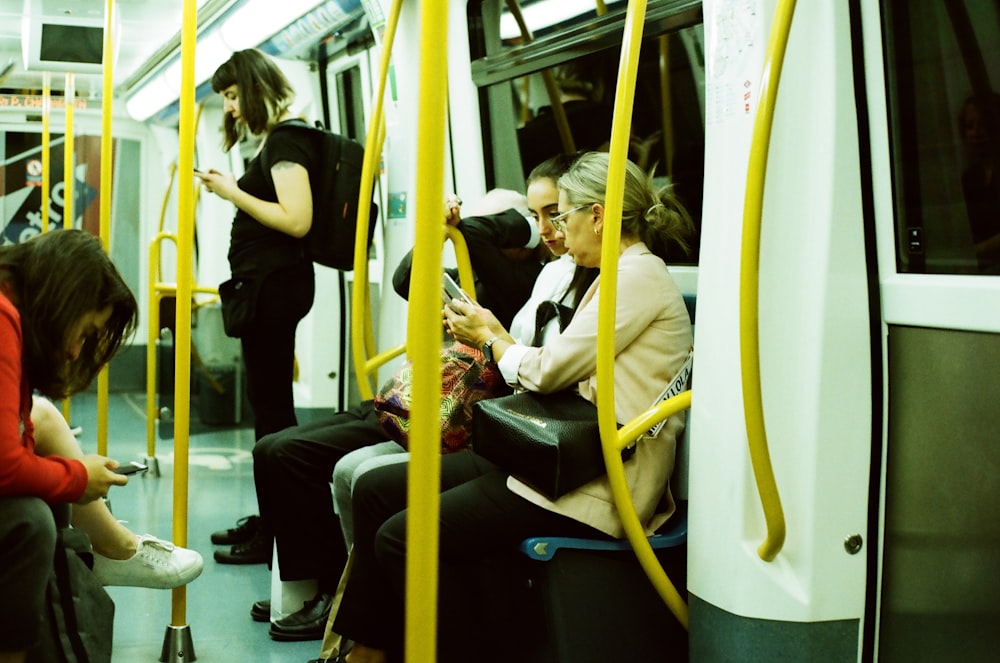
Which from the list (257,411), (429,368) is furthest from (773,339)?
(257,411)

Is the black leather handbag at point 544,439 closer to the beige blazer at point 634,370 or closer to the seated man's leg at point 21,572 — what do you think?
the beige blazer at point 634,370

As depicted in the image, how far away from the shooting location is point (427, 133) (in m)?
1.39

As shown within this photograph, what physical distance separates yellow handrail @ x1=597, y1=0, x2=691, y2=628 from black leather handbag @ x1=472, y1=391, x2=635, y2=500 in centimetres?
10

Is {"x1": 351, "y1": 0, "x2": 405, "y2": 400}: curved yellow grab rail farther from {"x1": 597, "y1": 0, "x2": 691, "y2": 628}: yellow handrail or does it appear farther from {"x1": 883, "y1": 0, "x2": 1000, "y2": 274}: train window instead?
{"x1": 883, "y1": 0, "x2": 1000, "y2": 274}: train window

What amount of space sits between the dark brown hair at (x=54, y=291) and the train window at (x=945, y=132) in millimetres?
1574

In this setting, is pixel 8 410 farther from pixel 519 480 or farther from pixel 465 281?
pixel 465 281

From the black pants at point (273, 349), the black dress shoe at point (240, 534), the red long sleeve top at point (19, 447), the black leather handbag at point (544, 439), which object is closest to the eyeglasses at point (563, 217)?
the black leather handbag at point (544, 439)

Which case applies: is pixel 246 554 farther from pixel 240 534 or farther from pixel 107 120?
pixel 107 120

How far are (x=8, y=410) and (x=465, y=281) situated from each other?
4.72 ft

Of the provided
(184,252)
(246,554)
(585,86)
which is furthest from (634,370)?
(246,554)

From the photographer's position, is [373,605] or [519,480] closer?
[519,480]

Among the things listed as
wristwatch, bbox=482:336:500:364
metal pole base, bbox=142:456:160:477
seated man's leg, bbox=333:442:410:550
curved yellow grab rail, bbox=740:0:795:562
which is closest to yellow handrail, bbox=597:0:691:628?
curved yellow grab rail, bbox=740:0:795:562

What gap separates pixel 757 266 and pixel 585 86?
1.94 m

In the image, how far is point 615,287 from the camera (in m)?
2.07
